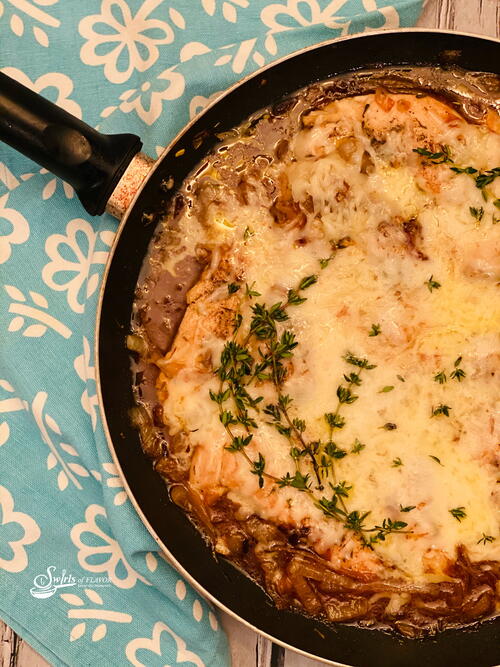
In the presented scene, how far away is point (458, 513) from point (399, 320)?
0.83m

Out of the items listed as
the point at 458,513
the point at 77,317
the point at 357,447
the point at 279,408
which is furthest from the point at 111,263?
the point at 458,513

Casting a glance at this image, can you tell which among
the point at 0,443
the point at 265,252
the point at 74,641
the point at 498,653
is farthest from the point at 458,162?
the point at 74,641

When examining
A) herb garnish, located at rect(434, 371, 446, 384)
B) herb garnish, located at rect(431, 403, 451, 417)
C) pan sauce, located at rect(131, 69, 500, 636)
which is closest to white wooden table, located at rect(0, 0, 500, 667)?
pan sauce, located at rect(131, 69, 500, 636)

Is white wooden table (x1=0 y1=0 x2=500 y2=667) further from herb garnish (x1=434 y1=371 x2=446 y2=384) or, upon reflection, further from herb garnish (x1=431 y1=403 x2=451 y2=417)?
herb garnish (x1=434 y1=371 x2=446 y2=384)

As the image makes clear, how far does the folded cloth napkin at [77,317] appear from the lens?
2777mm

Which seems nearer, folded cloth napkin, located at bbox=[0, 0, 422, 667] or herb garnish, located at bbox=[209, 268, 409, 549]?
herb garnish, located at bbox=[209, 268, 409, 549]

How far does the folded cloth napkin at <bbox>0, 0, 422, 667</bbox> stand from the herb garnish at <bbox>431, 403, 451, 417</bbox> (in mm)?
1364

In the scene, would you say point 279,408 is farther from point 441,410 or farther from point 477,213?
point 477,213

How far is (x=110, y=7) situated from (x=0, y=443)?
2.07 meters

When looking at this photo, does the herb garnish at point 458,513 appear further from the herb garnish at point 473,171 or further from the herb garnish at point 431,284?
A: the herb garnish at point 473,171

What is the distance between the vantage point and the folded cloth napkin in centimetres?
278

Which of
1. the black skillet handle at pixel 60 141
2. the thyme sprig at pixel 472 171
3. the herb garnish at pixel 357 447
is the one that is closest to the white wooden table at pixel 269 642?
the thyme sprig at pixel 472 171

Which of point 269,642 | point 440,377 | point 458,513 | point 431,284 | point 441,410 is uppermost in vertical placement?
point 431,284

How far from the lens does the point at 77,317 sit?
2818 millimetres
